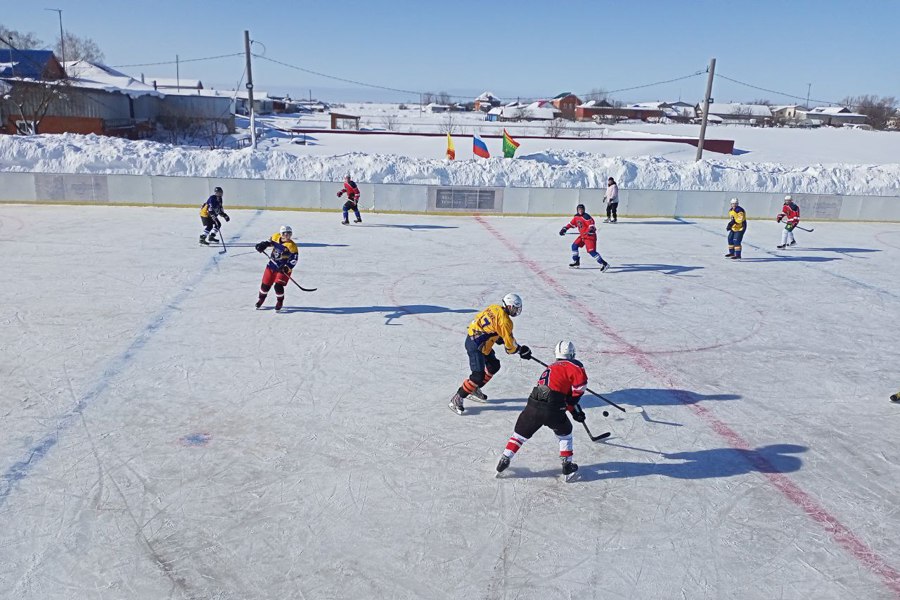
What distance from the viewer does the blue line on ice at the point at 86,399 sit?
16.0 ft

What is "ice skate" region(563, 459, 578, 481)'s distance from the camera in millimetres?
5113

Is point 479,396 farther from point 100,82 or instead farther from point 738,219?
point 100,82

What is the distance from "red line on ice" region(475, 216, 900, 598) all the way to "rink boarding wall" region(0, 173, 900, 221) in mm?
9823

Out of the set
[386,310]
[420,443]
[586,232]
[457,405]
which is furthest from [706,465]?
[586,232]

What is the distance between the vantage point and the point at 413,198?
1873 cm

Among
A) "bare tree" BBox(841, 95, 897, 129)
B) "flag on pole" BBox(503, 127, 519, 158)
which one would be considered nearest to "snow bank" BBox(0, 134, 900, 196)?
"flag on pole" BBox(503, 127, 519, 158)

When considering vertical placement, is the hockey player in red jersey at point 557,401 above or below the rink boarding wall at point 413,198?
below

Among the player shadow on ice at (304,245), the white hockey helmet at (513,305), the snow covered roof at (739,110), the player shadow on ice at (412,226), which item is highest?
the snow covered roof at (739,110)

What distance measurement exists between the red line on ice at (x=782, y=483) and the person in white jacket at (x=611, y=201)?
29.6 ft

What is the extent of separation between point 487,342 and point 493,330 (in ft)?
0.63

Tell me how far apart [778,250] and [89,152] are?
21.7 m

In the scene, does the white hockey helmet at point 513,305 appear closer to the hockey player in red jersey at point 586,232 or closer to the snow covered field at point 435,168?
the hockey player in red jersey at point 586,232

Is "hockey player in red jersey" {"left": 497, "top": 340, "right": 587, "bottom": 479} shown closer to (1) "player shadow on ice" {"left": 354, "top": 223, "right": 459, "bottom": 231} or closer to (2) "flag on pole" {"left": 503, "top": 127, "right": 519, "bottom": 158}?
(1) "player shadow on ice" {"left": 354, "top": 223, "right": 459, "bottom": 231}

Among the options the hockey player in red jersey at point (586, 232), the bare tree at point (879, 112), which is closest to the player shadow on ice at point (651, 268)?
the hockey player in red jersey at point (586, 232)
